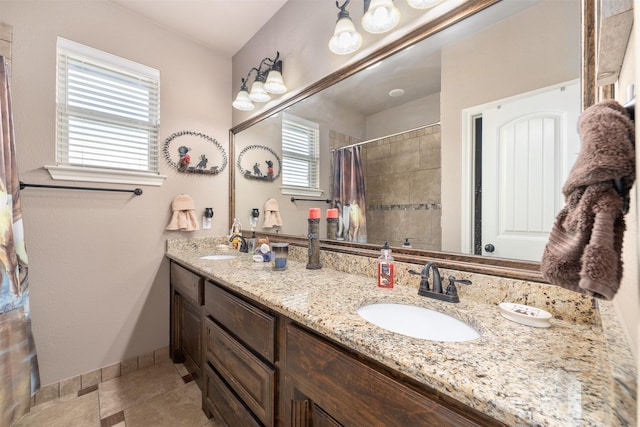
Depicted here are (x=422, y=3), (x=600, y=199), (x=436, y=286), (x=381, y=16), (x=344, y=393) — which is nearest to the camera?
(x=600, y=199)

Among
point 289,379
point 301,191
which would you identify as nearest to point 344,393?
point 289,379

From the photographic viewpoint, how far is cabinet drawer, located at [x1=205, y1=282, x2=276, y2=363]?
940 millimetres

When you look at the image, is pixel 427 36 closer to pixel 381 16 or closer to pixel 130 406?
pixel 381 16

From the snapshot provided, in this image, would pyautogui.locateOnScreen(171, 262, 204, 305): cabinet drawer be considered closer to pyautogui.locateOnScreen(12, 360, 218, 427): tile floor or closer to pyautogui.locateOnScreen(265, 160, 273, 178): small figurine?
pyautogui.locateOnScreen(12, 360, 218, 427): tile floor

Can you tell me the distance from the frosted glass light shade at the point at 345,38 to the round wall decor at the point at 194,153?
142cm

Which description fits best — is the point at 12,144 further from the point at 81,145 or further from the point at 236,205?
the point at 236,205

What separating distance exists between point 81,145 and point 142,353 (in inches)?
60.9

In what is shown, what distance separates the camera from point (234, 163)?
7.87 feet

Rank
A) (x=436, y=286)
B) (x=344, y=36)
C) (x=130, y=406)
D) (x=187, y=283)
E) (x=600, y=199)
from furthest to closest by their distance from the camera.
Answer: (x=187, y=283)
(x=130, y=406)
(x=344, y=36)
(x=436, y=286)
(x=600, y=199)

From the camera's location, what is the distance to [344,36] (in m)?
1.34

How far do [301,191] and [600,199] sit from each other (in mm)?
1563

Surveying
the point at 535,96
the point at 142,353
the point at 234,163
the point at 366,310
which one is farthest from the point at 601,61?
the point at 142,353

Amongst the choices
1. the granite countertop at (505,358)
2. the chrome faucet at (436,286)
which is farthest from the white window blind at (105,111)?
the chrome faucet at (436,286)

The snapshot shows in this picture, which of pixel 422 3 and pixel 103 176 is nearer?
pixel 422 3
